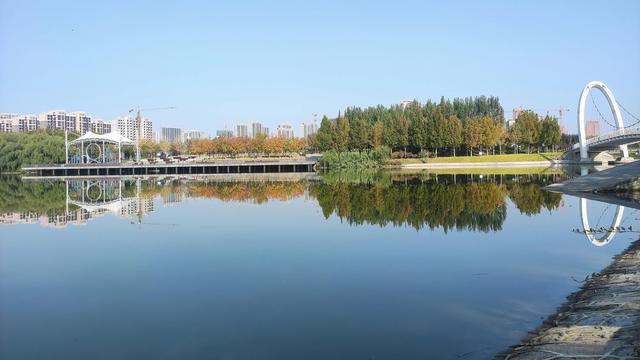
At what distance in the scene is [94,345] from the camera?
7965 mm

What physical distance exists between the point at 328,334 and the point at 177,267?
6.53 meters

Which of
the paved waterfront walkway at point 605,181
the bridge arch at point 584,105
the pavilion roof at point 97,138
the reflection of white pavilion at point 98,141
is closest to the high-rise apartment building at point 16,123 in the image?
the reflection of white pavilion at point 98,141

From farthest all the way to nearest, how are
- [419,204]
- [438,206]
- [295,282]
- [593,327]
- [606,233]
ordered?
[419,204], [438,206], [606,233], [295,282], [593,327]

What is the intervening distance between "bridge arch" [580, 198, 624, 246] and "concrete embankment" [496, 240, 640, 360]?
5494 millimetres

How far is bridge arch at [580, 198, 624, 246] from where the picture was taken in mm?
15520

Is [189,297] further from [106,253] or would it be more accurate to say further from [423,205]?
[423,205]

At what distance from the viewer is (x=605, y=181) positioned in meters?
30.5

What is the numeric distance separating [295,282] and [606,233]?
11.0m

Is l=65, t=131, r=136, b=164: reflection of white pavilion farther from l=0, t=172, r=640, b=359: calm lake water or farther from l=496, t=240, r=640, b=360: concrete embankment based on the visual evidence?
l=496, t=240, r=640, b=360: concrete embankment

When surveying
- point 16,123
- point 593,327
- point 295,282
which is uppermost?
point 16,123

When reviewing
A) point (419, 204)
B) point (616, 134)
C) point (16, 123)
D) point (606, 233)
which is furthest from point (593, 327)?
point (16, 123)

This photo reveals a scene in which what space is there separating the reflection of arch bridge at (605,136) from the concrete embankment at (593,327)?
182ft

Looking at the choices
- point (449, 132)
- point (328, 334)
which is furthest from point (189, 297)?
point (449, 132)

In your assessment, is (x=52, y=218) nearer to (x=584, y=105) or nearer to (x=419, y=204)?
(x=419, y=204)
